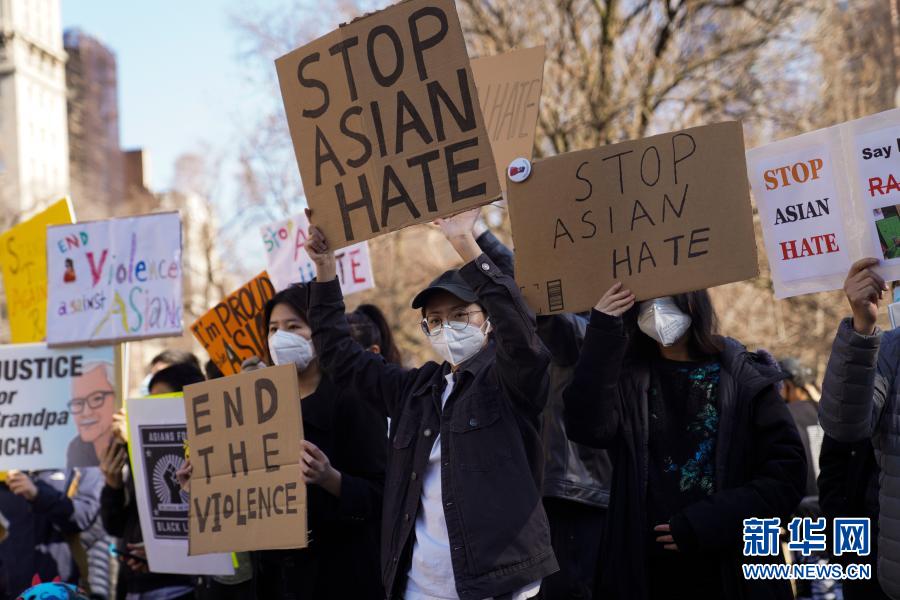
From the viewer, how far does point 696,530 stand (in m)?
3.85

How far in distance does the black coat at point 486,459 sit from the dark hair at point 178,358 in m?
2.48

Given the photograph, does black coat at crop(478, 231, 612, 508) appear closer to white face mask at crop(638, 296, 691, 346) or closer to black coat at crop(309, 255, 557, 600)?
white face mask at crop(638, 296, 691, 346)

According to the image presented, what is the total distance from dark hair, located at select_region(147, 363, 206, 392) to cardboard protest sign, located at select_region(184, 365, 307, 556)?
53.6 inches

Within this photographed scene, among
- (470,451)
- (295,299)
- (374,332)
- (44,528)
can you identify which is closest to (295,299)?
(295,299)

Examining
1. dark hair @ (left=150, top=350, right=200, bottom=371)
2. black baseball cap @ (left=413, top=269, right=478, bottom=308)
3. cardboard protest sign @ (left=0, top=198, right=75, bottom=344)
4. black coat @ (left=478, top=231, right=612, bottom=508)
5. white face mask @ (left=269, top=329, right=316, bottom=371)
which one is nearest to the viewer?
black baseball cap @ (left=413, top=269, right=478, bottom=308)

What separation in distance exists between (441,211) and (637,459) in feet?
3.76

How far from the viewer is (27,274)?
7.02 m

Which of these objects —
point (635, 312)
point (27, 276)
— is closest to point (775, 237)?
point (635, 312)

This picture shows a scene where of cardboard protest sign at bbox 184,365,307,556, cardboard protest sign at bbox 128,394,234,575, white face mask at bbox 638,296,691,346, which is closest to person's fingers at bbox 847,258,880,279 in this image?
white face mask at bbox 638,296,691,346

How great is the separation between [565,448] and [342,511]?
0.96 m

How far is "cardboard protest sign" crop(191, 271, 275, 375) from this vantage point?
19.5 ft

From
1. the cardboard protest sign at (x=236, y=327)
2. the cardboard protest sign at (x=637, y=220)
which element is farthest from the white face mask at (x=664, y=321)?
the cardboard protest sign at (x=236, y=327)

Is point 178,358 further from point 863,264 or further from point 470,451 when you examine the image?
point 863,264

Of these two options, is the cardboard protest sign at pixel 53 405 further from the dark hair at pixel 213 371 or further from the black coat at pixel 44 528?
the dark hair at pixel 213 371
